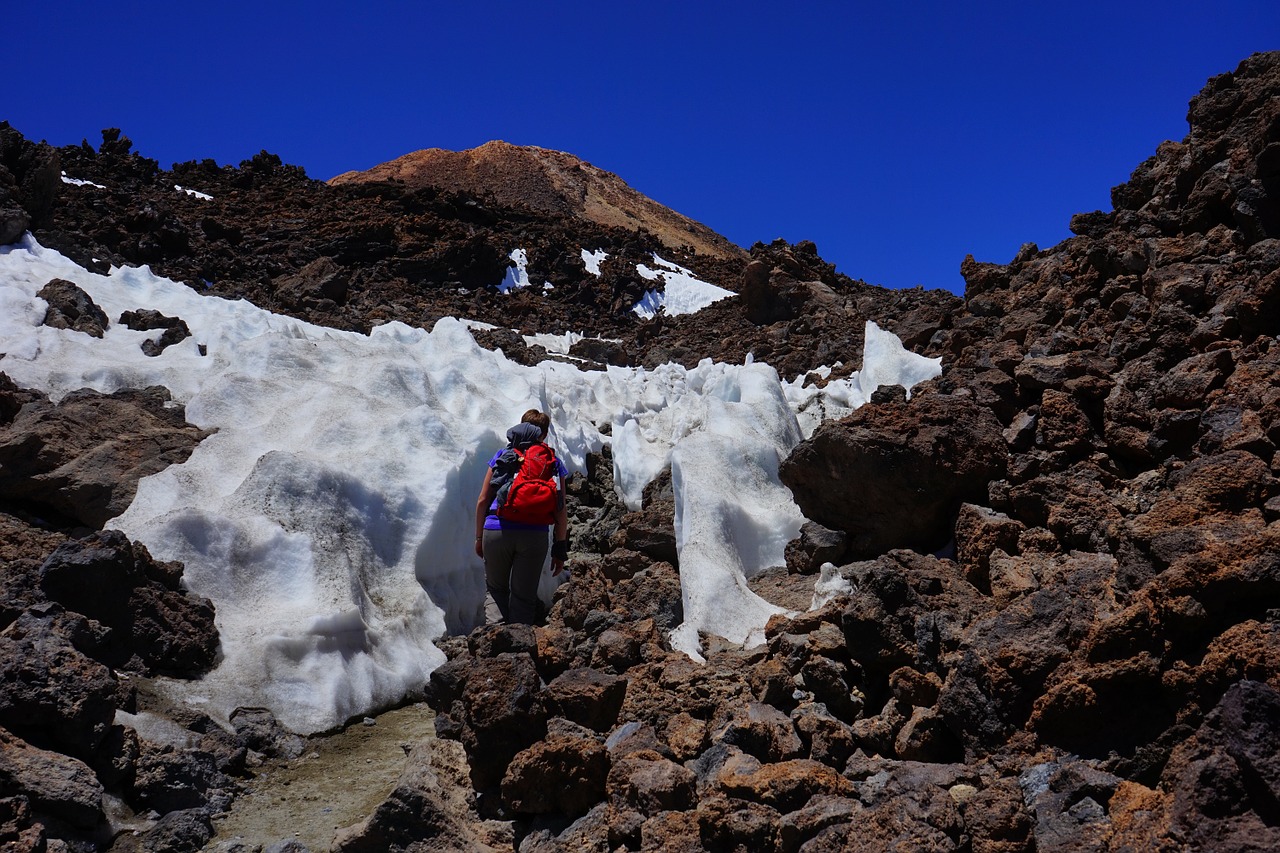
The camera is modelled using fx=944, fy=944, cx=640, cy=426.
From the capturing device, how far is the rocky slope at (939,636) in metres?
2.93

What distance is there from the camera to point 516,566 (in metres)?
5.81

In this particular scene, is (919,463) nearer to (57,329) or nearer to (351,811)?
(351,811)

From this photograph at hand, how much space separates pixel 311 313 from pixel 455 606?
8626mm

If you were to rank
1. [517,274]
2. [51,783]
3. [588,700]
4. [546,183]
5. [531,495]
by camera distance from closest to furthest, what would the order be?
[51,783] < [588,700] < [531,495] < [517,274] < [546,183]

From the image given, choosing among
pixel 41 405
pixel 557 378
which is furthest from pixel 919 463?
pixel 41 405

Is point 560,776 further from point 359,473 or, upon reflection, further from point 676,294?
Answer: point 676,294

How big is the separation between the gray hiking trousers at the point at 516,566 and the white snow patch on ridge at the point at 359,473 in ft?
2.02

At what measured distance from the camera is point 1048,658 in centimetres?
331

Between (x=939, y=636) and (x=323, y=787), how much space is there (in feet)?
9.35

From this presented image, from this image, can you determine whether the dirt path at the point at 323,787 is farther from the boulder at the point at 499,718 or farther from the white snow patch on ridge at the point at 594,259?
the white snow patch on ridge at the point at 594,259

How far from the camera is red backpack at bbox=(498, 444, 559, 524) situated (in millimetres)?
5625

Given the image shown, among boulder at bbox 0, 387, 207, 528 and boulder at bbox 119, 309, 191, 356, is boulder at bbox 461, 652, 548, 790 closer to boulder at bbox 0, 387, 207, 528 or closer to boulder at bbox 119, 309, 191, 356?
boulder at bbox 0, 387, 207, 528

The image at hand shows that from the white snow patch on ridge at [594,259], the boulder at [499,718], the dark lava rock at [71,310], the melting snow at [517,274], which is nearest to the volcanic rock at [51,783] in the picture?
the boulder at [499,718]

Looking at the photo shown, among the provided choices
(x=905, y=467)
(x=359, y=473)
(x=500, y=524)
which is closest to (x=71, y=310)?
(x=359, y=473)
